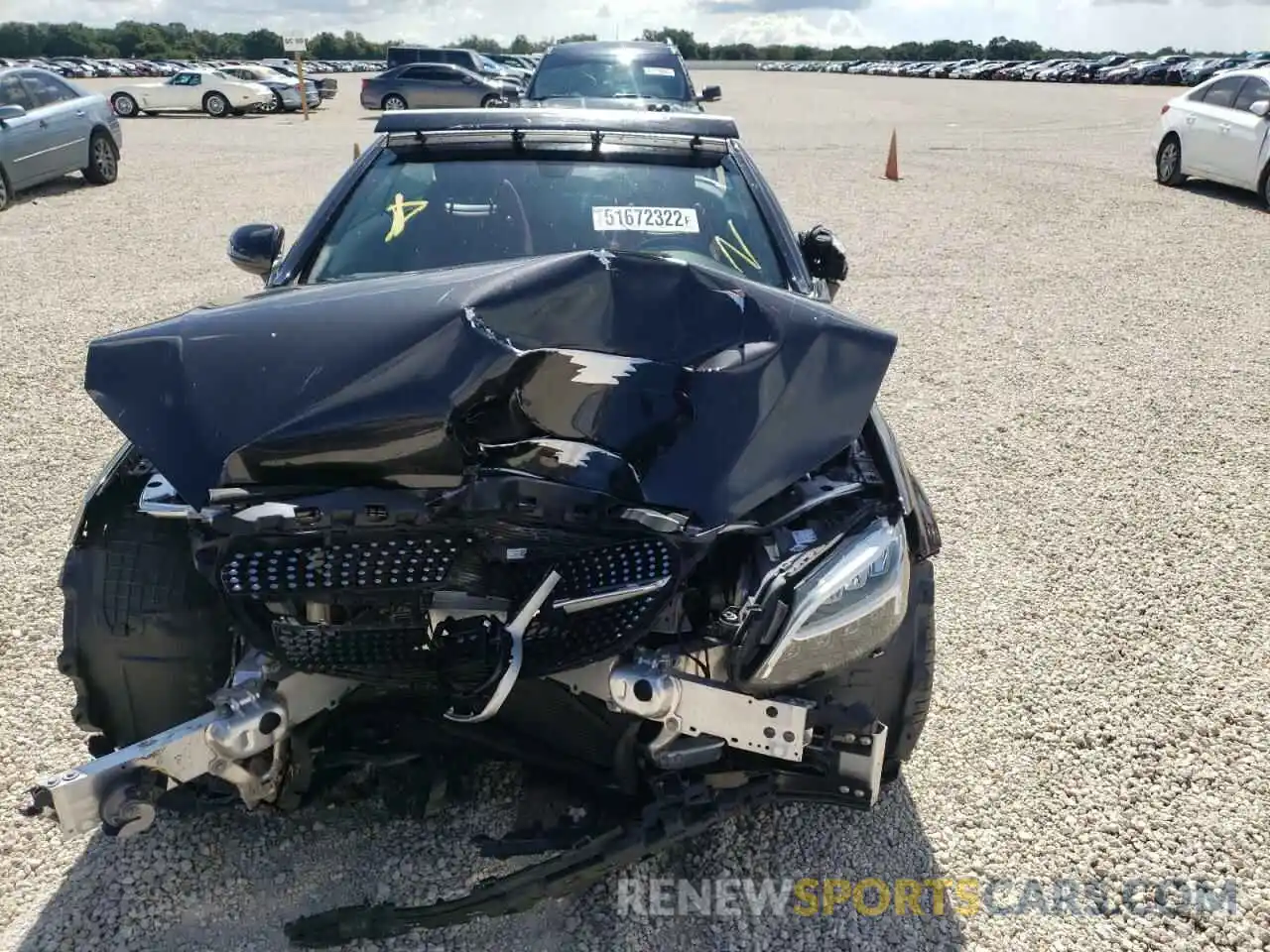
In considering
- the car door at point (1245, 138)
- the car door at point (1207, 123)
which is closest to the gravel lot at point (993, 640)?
the car door at point (1245, 138)

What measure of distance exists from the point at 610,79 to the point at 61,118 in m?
6.95

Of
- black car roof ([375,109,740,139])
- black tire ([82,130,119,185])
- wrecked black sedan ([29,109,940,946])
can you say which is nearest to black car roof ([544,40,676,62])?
black tire ([82,130,119,185])

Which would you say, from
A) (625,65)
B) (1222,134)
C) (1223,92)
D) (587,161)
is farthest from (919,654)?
(1223,92)

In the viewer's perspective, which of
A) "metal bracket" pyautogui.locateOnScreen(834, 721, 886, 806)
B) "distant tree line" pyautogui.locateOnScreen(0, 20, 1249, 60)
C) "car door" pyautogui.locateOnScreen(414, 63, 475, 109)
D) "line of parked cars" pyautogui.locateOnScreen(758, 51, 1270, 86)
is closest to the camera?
"metal bracket" pyautogui.locateOnScreen(834, 721, 886, 806)

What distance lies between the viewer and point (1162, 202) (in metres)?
12.0

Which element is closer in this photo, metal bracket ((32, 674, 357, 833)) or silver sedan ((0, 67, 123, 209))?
metal bracket ((32, 674, 357, 833))

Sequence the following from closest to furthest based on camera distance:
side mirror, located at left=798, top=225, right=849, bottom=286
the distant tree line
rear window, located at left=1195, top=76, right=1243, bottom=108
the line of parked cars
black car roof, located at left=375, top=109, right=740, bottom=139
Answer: black car roof, located at left=375, top=109, right=740, bottom=139 < side mirror, located at left=798, top=225, right=849, bottom=286 < rear window, located at left=1195, top=76, right=1243, bottom=108 < the line of parked cars < the distant tree line

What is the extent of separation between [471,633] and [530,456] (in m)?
0.39

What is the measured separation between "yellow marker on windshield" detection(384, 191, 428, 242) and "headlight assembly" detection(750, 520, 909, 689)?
6.52 ft

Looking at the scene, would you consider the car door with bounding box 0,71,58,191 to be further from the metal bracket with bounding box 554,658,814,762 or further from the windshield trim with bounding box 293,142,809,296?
the metal bracket with bounding box 554,658,814,762

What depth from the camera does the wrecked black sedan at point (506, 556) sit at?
6.17 ft

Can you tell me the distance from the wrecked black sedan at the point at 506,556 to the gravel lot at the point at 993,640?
35 centimetres

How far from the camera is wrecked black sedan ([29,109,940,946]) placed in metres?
1.88

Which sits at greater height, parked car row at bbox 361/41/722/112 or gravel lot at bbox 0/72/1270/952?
parked car row at bbox 361/41/722/112
